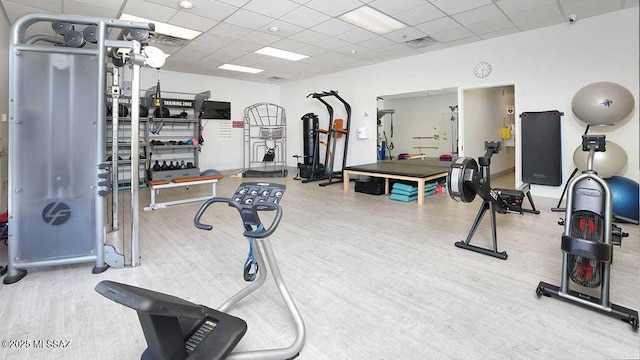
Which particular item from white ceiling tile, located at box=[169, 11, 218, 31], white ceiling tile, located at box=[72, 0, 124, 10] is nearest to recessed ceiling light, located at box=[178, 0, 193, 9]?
white ceiling tile, located at box=[169, 11, 218, 31]

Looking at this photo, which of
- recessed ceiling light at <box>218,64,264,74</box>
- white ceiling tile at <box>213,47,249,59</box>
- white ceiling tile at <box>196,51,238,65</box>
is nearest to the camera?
white ceiling tile at <box>213,47,249,59</box>

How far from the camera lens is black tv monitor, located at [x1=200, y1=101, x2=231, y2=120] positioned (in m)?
8.55

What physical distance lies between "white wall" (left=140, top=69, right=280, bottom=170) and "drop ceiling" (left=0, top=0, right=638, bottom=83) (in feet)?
5.20

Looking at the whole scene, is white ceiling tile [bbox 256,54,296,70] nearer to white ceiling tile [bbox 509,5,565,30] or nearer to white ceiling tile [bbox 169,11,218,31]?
white ceiling tile [bbox 169,11,218,31]

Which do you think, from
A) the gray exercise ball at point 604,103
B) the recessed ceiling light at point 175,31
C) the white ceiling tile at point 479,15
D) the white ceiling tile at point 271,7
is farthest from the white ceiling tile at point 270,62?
the gray exercise ball at point 604,103

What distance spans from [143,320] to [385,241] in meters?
2.51

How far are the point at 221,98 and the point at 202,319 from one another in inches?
327

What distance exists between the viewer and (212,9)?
4191 mm

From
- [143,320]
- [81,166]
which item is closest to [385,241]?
[143,320]

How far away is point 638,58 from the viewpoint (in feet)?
4.56

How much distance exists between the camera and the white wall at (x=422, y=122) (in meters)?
9.91

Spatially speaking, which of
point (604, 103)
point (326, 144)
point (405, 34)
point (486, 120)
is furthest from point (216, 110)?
point (604, 103)

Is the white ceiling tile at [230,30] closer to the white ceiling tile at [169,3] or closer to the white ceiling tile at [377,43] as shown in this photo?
the white ceiling tile at [169,3]

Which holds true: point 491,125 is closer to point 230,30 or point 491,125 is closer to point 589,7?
point 589,7
